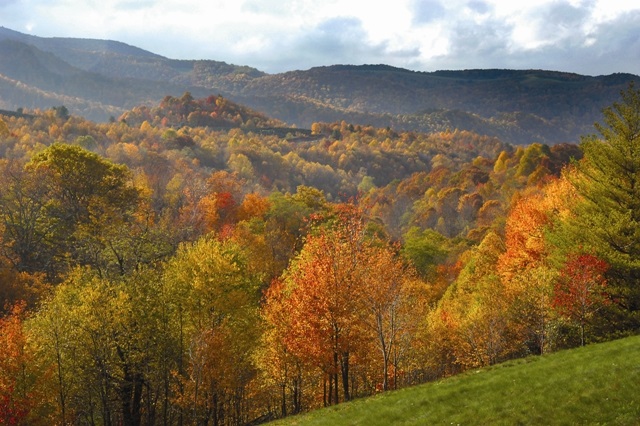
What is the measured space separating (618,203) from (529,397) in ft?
77.6

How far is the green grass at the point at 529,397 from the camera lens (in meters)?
20.3

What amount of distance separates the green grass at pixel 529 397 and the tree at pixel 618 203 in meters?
12.5

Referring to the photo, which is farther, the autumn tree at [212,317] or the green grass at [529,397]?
the autumn tree at [212,317]

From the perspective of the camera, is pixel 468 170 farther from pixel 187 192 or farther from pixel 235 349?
pixel 235 349

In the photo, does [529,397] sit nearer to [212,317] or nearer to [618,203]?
Result: [618,203]

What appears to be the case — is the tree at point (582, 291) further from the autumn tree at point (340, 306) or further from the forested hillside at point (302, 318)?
the autumn tree at point (340, 306)

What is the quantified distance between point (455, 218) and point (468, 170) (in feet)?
137

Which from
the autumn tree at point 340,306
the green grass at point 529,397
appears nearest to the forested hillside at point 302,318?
the autumn tree at point 340,306

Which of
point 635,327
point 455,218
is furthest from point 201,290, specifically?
point 455,218

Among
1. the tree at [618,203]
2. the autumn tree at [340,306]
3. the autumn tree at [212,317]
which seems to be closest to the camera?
the autumn tree at [340,306]

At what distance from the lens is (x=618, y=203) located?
39750mm

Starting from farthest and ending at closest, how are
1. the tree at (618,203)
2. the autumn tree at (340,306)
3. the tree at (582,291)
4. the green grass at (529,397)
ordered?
1. the tree at (618,203)
2. the tree at (582,291)
3. the autumn tree at (340,306)
4. the green grass at (529,397)

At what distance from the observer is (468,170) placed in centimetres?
18312

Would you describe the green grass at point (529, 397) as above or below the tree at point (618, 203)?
below
